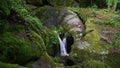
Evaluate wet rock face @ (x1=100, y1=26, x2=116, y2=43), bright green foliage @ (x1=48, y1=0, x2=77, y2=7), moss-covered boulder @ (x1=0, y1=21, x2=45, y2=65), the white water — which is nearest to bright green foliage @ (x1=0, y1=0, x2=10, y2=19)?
moss-covered boulder @ (x1=0, y1=21, x2=45, y2=65)

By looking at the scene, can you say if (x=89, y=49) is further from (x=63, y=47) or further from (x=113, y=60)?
(x=63, y=47)

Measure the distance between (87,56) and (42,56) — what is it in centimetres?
316

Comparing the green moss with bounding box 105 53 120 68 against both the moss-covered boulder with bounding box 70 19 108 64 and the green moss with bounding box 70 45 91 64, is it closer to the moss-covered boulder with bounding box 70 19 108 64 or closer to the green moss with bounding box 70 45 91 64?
the moss-covered boulder with bounding box 70 19 108 64

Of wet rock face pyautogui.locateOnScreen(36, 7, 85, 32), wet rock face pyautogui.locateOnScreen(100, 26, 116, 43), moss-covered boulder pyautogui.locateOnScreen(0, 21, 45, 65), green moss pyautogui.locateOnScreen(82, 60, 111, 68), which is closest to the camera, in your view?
moss-covered boulder pyautogui.locateOnScreen(0, 21, 45, 65)

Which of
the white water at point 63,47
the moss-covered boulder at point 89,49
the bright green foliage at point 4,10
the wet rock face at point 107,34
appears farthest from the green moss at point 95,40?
the bright green foliage at point 4,10

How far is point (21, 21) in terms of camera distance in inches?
342

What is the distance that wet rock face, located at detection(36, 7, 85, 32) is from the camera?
614 inches

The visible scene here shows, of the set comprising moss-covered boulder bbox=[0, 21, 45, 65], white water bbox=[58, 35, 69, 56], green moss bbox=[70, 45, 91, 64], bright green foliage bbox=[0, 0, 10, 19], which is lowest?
white water bbox=[58, 35, 69, 56]

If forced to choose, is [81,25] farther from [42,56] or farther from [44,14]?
[42,56]

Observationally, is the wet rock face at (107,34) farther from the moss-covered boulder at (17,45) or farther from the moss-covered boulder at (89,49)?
the moss-covered boulder at (17,45)

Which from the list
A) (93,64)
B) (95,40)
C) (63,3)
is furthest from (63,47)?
(63,3)

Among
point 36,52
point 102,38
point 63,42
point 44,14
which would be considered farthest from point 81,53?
point 44,14

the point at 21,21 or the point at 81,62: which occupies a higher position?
the point at 21,21

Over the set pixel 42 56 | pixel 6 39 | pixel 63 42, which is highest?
pixel 6 39
